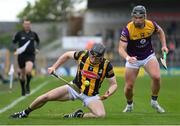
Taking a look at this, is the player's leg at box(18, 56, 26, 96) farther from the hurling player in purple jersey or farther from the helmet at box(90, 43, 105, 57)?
the helmet at box(90, 43, 105, 57)

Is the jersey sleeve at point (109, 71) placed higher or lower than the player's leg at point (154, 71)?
higher

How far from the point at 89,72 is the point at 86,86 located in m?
0.26

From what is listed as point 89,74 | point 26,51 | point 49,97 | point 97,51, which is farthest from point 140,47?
point 26,51

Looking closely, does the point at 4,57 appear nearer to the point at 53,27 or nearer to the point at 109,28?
Answer: the point at 109,28

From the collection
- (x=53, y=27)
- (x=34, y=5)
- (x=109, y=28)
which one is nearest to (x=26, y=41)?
(x=109, y=28)

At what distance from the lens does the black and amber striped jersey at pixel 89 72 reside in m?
12.8

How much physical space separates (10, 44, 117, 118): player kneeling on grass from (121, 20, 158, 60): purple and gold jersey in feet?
4.37

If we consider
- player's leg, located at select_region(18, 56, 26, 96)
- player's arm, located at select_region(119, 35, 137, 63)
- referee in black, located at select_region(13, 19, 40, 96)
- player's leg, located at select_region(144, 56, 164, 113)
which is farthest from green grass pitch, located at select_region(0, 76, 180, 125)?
player's arm, located at select_region(119, 35, 137, 63)

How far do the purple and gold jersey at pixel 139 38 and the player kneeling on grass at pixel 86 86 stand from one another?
1.33 m

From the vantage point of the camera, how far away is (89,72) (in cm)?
1285

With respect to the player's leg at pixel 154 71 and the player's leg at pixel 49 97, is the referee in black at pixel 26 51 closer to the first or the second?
the player's leg at pixel 154 71

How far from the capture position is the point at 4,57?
34.3 metres

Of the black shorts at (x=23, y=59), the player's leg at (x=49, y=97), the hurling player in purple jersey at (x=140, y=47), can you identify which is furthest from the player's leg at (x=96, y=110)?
the black shorts at (x=23, y=59)

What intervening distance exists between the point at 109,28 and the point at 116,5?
222 centimetres
